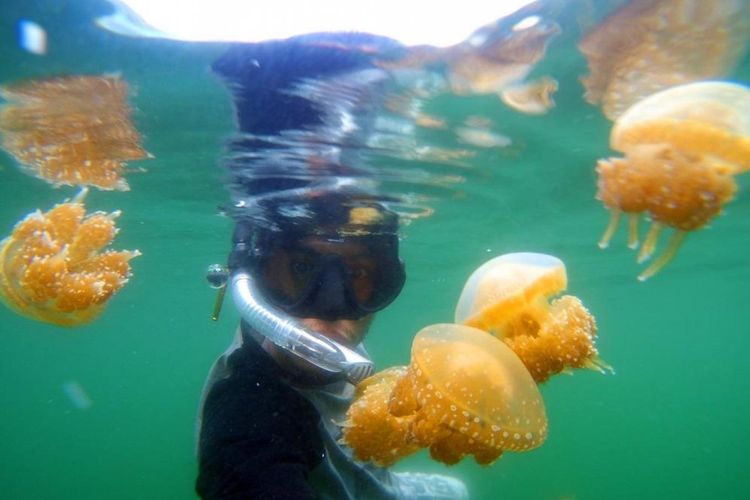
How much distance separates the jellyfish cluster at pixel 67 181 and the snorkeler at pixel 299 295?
0.96 m

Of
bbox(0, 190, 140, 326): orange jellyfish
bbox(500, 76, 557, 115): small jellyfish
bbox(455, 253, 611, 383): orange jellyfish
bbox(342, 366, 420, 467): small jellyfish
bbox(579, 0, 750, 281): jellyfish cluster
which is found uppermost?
bbox(579, 0, 750, 281): jellyfish cluster

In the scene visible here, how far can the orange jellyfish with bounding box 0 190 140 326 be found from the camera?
3.17 metres

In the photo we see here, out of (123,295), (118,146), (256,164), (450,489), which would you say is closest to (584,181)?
(256,164)

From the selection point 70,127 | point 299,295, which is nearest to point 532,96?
point 299,295

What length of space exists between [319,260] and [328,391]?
1351 millimetres

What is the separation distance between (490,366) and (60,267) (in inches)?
100

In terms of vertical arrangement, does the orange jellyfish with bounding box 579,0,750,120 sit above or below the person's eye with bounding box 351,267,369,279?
above

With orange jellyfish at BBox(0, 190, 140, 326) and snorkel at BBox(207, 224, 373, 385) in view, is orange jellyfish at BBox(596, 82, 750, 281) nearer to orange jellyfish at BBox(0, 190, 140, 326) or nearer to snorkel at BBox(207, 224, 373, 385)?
snorkel at BBox(207, 224, 373, 385)

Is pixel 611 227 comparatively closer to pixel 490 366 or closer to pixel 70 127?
pixel 490 366

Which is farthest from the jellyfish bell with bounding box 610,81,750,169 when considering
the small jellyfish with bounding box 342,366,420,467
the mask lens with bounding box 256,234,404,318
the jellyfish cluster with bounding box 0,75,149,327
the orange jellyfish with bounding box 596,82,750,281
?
the jellyfish cluster with bounding box 0,75,149,327

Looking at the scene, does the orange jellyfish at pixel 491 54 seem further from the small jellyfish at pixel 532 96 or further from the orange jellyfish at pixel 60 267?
the orange jellyfish at pixel 60 267

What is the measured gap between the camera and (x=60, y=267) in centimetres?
317

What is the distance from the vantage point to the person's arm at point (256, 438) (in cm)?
244

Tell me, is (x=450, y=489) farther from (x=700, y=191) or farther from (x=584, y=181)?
(x=584, y=181)
